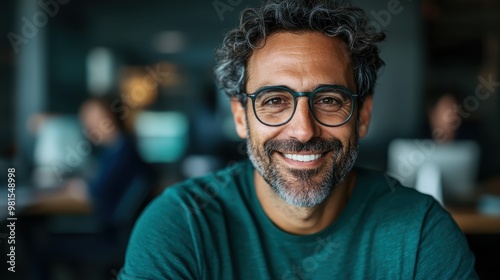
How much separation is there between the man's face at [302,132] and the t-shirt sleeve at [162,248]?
0.25 m

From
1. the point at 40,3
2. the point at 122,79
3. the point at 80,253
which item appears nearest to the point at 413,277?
the point at 80,253

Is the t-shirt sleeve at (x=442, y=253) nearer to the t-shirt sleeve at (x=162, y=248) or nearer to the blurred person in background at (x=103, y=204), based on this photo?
the t-shirt sleeve at (x=162, y=248)

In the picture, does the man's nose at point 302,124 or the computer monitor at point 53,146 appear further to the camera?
the computer monitor at point 53,146

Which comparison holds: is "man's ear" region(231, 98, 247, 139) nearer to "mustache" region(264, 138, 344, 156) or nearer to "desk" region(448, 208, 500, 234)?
"mustache" region(264, 138, 344, 156)

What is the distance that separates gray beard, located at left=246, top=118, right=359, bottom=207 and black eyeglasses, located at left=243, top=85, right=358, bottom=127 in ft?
0.18

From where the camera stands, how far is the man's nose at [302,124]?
1.46m

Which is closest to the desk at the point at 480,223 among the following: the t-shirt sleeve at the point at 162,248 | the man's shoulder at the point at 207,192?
the man's shoulder at the point at 207,192

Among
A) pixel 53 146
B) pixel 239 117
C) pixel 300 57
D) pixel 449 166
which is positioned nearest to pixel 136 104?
pixel 53 146

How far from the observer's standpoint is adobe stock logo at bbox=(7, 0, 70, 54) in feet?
22.8

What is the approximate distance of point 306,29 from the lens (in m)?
1.59

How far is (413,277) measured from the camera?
4.91ft

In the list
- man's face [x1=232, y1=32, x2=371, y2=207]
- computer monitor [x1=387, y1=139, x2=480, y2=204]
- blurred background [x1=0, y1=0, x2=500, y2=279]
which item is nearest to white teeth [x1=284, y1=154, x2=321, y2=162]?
man's face [x1=232, y1=32, x2=371, y2=207]

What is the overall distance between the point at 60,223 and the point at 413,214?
4327 mm

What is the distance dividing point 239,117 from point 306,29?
329 mm
